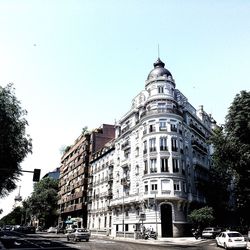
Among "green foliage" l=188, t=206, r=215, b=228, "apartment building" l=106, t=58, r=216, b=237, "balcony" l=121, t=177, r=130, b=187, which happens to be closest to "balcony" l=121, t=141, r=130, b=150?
"apartment building" l=106, t=58, r=216, b=237

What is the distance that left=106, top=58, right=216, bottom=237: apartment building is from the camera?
143 feet

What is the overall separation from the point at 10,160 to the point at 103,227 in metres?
35.8

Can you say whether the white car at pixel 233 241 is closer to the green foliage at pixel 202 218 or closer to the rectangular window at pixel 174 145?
the green foliage at pixel 202 218

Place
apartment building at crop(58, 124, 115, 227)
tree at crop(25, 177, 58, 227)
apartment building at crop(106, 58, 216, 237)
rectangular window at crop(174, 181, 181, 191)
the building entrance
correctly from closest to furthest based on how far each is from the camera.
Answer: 1. the building entrance
2. apartment building at crop(106, 58, 216, 237)
3. rectangular window at crop(174, 181, 181, 191)
4. apartment building at crop(58, 124, 115, 227)
5. tree at crop(25, 177, 58, 227)

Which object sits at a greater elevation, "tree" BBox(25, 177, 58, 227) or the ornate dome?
the ornate dome

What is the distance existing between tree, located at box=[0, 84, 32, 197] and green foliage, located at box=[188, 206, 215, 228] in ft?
79.0

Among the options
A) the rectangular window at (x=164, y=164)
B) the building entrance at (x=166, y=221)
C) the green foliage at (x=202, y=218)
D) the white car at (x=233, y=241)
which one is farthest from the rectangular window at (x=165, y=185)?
the white car at (x=233, y=241)

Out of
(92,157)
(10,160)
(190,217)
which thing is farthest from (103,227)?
(10,160)

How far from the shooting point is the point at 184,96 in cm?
5391

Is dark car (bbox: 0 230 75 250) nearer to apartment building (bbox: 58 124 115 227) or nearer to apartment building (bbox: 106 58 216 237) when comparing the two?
apartment building (bbox: 106 58 216 237)

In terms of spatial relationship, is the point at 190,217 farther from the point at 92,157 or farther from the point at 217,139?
the point at 92,157

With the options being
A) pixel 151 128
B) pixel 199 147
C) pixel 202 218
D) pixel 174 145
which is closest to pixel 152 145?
pixel 151 128

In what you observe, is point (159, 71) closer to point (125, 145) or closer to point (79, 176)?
point (125, 145)

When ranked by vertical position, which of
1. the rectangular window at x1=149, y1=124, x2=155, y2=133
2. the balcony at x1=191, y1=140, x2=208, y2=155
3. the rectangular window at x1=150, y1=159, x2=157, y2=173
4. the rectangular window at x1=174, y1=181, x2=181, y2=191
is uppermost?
the rectangular window at x1=149, y1=124, x2=155, y2=133
